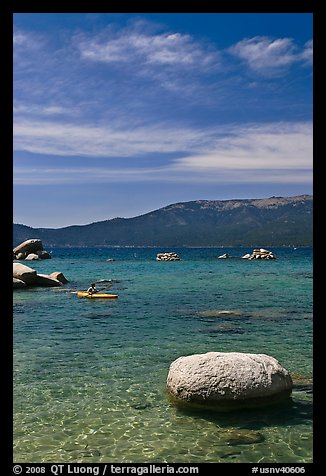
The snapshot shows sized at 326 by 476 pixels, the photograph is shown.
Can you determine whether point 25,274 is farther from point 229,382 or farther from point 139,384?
point 229,382

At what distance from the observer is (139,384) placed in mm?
13297

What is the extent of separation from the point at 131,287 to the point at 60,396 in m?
33.6

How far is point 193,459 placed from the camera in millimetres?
8453

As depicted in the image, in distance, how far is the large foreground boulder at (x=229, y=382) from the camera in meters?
10.7

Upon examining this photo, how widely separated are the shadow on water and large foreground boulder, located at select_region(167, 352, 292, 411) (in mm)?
181

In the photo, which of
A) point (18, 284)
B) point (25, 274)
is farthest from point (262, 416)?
point (25, 274)

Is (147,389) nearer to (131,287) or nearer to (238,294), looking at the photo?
(238,294)

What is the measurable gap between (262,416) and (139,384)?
13.6ft

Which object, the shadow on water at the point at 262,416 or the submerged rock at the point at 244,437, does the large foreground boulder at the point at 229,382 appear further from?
the submerged rock at the point at 244,437

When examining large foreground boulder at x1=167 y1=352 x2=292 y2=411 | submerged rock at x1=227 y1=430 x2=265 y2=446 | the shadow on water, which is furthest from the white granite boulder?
submerged rock at x1=227 y1=430 x2=265 y2=446

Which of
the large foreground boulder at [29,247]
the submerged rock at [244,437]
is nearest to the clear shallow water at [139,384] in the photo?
the submerged rock at [244,437]
